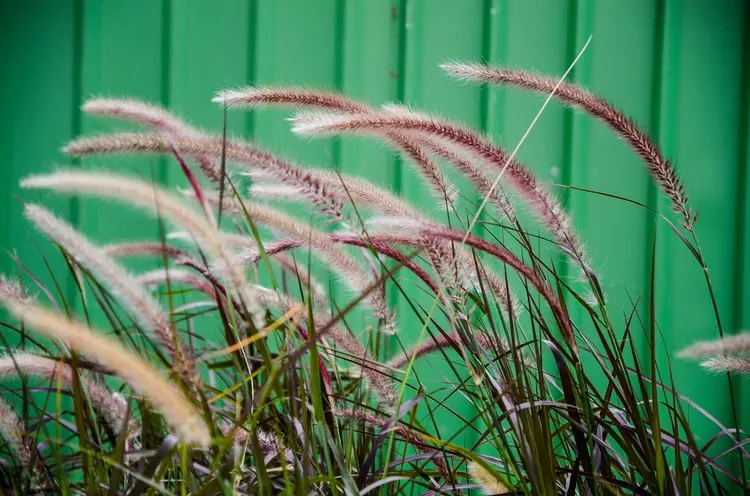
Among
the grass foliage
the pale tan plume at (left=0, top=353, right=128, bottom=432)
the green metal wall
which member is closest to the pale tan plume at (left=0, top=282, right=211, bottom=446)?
the grass foliage

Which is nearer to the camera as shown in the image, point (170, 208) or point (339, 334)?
point (170, 208)

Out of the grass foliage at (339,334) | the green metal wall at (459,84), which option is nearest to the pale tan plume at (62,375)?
the grass foliage at (339,334)

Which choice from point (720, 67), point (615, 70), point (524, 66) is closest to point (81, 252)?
point (524, 66)

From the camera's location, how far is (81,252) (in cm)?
63

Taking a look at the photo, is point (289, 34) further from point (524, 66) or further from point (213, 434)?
point (213, 434)

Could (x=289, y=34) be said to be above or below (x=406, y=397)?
above

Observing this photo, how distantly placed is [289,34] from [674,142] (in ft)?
3.72

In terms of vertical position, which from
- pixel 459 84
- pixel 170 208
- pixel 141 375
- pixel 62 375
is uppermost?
pixel 459 84

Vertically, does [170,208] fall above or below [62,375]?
above

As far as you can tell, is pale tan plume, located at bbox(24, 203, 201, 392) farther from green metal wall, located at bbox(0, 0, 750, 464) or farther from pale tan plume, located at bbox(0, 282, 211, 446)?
green metal wall, located at bbox(0, 0, 750, 464)

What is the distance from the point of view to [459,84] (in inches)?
72.6

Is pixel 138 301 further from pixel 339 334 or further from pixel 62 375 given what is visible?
pixel 339 334

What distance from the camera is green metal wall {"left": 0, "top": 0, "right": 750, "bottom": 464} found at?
5.70 ft

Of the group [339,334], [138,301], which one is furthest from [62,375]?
[339,334]
